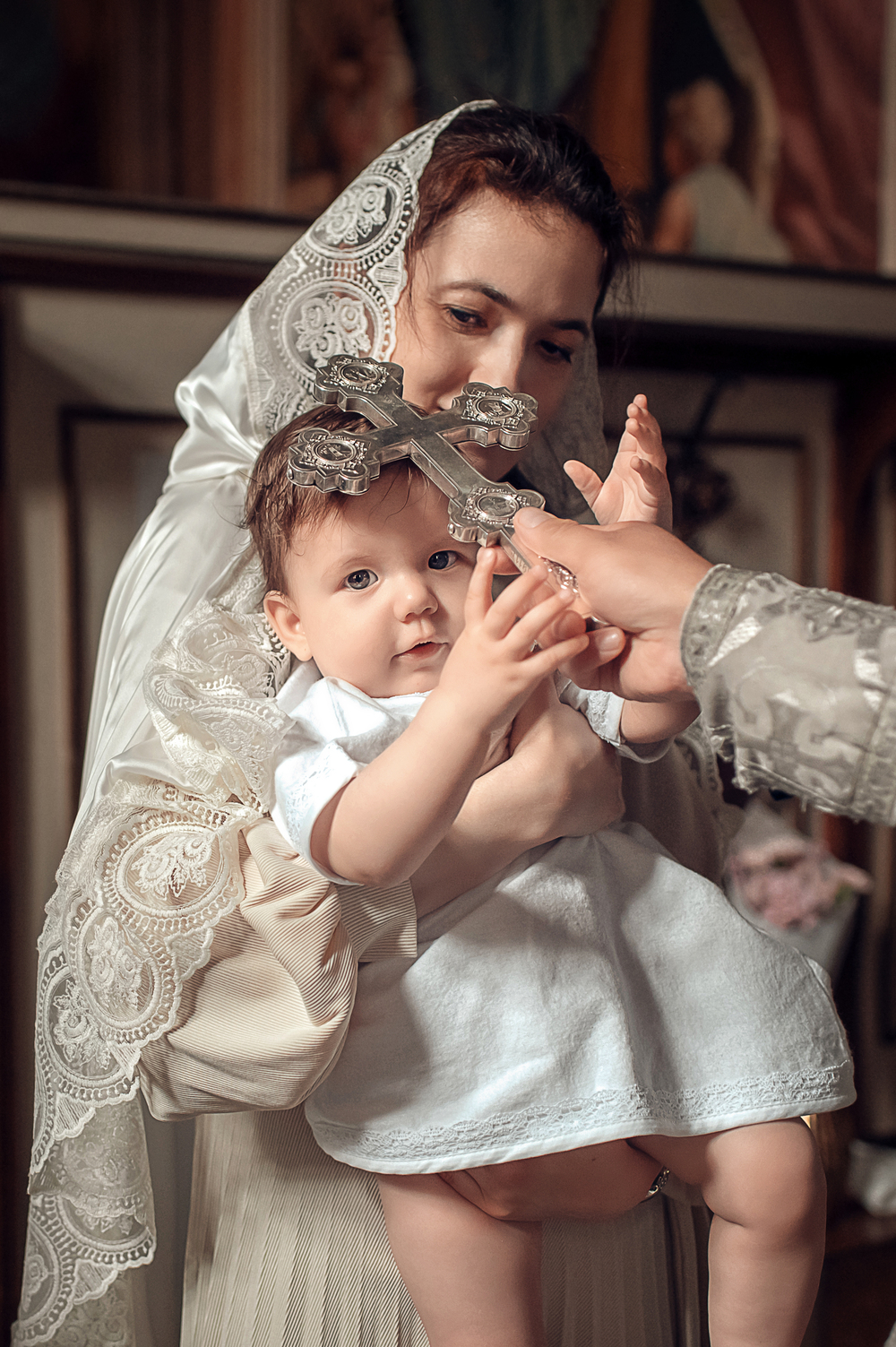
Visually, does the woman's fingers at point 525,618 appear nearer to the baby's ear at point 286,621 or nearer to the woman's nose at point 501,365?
the baby's ear at point 286,621

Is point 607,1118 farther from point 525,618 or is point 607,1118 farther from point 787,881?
point 787,881

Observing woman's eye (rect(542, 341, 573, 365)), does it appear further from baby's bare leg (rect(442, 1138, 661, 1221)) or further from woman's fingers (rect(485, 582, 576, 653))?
baby's bare leg (rect(442, 1138, 661, 1221))

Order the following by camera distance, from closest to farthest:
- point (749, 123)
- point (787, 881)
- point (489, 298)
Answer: point (489, 298) < point (787, 881) < point (749, 123)

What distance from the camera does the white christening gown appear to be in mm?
940

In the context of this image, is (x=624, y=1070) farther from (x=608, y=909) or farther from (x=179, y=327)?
(x=179, y=327)

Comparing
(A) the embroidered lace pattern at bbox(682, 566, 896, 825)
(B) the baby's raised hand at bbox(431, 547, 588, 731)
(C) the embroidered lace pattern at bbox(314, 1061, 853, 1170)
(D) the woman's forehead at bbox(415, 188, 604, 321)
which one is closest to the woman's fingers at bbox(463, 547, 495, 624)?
(B) the baby's raised hand at bbox(431, 547, 588, 731)

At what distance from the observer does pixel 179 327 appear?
8.65ft

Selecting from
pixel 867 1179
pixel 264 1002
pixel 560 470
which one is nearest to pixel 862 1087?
pixel 867 1179

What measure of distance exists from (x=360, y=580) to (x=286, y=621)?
137mm

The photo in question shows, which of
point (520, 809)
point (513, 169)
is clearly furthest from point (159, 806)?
point (513, 169)

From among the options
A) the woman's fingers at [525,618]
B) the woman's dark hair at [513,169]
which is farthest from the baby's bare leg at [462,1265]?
the woman's dark hair at [513,169]

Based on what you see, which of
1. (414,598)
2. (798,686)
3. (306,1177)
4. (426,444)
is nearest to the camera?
(798,686)

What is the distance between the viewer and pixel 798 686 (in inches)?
27.1

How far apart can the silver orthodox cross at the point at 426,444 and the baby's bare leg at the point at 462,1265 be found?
0.61 m
